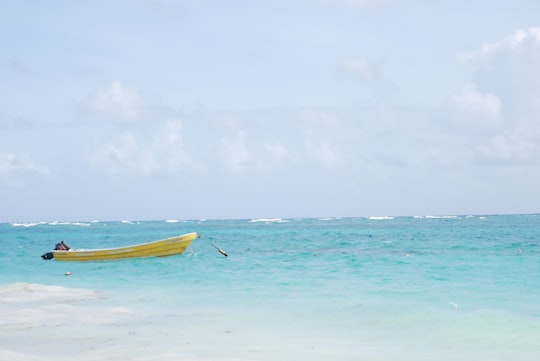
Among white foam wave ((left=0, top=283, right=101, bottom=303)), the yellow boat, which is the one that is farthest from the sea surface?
the yellow boat

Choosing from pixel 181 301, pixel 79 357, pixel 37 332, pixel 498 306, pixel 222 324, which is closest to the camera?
pixel 79 357

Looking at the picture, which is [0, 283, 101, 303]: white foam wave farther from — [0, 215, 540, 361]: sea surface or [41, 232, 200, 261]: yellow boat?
[41, 232, 200, 261]: yellow boat

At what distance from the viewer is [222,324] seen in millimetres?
11953

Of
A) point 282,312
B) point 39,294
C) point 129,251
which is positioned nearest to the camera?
point 282,312

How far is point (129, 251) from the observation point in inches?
1166

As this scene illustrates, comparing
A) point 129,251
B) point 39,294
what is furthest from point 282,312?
point 129,251

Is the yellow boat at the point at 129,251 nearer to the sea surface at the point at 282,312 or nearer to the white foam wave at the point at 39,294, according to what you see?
the sea surface at the point at 282,312

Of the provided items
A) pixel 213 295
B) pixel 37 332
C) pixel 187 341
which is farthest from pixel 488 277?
pixel 37 332

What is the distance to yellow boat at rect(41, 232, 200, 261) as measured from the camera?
2933 centimetres

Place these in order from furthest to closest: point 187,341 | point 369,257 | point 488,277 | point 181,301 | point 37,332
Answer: point 369,257, point 488,277, point 181,301, point 37,332, point 187,341

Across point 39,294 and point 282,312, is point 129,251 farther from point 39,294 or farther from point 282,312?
point 282,312

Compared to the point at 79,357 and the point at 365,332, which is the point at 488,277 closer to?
the point at 365,332

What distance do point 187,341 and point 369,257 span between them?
59.9ft

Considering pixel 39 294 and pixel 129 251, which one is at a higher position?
pixel 129 251
